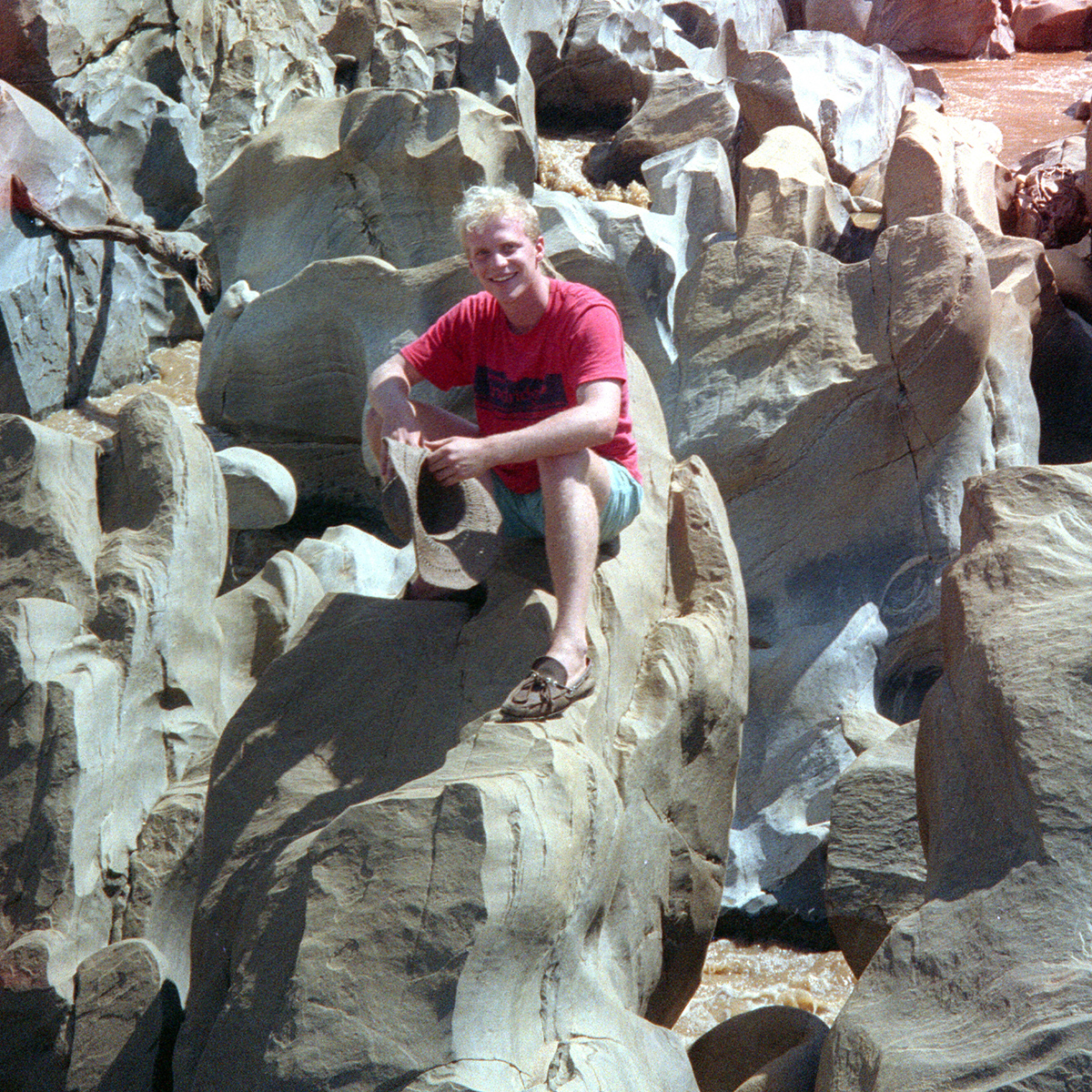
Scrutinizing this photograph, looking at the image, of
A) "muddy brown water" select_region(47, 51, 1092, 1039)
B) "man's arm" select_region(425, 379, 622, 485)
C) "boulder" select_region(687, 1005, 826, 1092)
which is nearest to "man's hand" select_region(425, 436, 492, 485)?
"man's arm" select_region(425, 379, 622, 485)

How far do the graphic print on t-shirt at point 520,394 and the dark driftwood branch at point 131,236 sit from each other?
4006 millimetres

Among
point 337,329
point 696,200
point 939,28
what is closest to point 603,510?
point 337,329

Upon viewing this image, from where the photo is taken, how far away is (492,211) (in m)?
2.72

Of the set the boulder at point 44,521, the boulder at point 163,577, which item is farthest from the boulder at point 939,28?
the boulder at point 44,521

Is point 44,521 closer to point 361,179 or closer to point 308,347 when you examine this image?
point 308,347

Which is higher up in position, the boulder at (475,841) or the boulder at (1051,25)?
the boulder at (1051,25)

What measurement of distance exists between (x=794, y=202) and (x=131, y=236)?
11.5 feet

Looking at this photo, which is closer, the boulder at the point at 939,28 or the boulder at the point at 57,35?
the boulder at the point at 57,35

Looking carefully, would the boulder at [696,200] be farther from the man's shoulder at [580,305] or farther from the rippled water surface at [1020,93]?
the man's shoulder at [580,305]

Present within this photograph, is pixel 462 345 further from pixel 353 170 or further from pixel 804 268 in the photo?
pixel 353 170

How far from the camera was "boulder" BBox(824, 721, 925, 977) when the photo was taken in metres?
2.98

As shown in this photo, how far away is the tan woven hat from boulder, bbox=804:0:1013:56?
37.7ft

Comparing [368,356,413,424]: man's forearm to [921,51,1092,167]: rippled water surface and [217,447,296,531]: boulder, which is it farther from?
[921,51,1092,167]: rippled water surface

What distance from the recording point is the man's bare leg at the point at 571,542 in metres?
2.48
